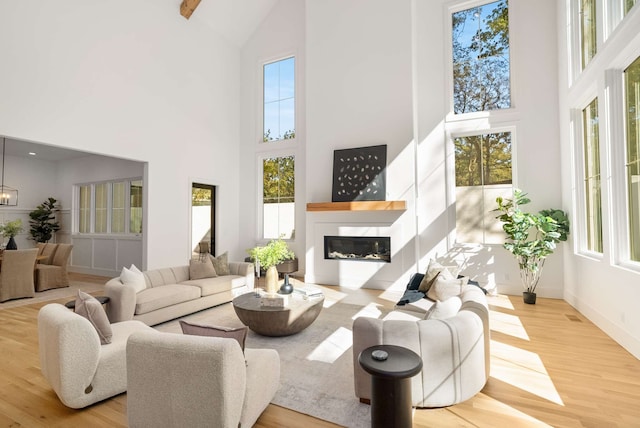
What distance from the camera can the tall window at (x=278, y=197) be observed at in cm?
812

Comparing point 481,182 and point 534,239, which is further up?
point 481,182

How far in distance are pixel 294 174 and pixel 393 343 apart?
→ 6193 millimetres

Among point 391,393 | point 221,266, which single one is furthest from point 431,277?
point 221,266

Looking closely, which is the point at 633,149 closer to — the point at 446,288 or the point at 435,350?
the point at 446,288

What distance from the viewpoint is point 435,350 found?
221cm

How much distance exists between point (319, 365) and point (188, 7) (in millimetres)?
7515

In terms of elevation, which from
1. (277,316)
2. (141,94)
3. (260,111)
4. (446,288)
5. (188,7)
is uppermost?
(188,7)

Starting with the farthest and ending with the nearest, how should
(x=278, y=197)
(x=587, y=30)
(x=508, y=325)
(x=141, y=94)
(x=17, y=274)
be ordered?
(x=278, y=197)
(x=141, y=94)
(x=17, y=274)
(x=587, y=30)
(x=508, y=325)

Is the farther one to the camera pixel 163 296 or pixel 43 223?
pixel 43 223

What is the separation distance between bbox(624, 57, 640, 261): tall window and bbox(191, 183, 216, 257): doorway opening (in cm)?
725

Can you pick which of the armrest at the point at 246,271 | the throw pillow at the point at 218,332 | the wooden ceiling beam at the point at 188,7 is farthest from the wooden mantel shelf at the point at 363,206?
the wooden ceiling beam at the point at 188,7

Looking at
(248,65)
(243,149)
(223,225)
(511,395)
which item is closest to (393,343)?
(511,395)

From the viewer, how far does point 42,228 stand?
28.8 feet

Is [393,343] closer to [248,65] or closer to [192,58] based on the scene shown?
[192,58]
